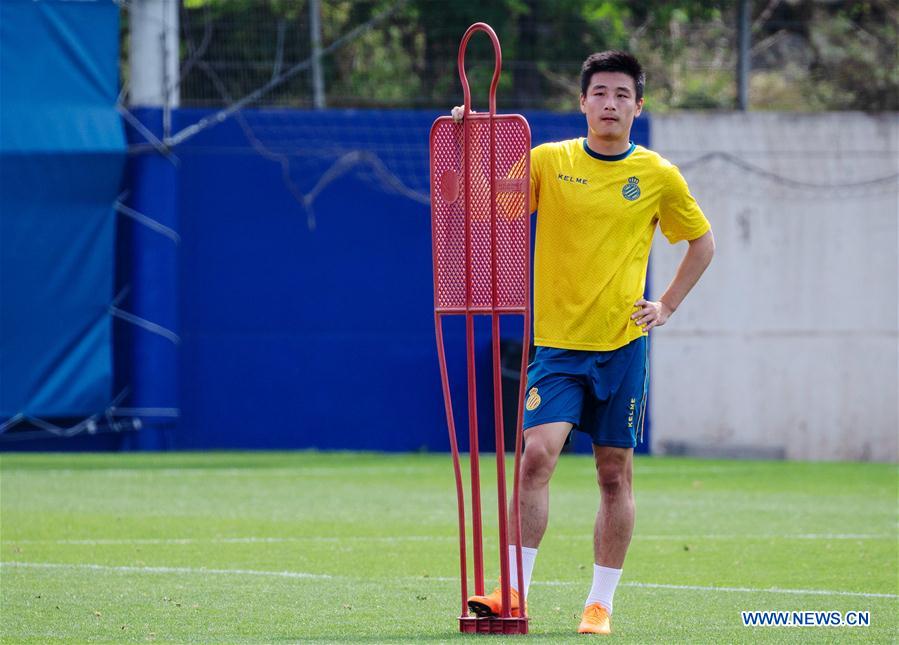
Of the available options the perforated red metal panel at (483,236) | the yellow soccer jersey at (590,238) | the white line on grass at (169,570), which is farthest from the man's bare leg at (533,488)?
the white line on grass at (169,570)

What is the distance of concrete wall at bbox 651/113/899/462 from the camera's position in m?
18.8

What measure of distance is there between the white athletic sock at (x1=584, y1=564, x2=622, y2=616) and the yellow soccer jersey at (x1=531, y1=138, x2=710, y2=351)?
0.87 meters

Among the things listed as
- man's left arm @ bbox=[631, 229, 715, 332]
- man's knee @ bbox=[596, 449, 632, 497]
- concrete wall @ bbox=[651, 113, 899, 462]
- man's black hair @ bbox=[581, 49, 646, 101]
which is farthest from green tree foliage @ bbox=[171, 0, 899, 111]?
man's knee @ bbox=[596, 449, 632, 497]

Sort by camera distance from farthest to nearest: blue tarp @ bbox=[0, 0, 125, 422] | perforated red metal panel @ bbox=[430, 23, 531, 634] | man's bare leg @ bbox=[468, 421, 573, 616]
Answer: blue tarp @ bbox=[0, 0, 125, 422], man's bare leg @ bbox=[468, 421, 573, 616], perforated red metal panel @ bbox=[430, 23, 531, 634]

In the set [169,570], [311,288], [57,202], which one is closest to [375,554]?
[169,570]

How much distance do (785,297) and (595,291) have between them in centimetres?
1320

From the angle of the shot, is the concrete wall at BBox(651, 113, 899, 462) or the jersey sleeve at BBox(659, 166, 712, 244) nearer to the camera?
the jersey sleeve at BBox(659, 166, 712, 244)

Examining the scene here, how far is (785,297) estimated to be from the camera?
19.0 meters

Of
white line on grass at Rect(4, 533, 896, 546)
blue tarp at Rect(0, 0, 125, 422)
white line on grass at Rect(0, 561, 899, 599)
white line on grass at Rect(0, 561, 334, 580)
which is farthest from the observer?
blue tarp at Rect(0, 0, 125, 422)

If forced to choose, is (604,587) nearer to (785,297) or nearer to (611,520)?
(611,520)

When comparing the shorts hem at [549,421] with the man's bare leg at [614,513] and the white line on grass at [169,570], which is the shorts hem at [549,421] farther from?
Answer: the white line on grass at [169,570]

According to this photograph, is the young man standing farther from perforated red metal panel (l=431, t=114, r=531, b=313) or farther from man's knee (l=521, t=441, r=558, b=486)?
perforated red metal panel (l=431, t=114, r=531, b=313)

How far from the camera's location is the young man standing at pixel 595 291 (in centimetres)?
620

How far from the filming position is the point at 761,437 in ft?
61.6
